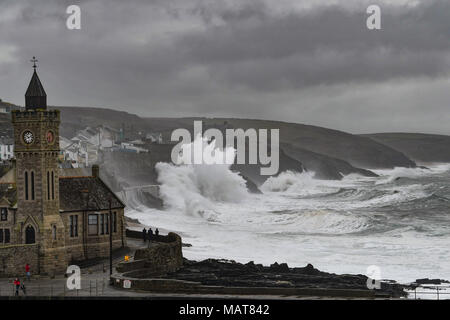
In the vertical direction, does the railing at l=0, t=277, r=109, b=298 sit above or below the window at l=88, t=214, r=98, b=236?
below

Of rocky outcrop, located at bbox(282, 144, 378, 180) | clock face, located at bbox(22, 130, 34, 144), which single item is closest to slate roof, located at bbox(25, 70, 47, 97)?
clock face, located at bbox(22, 130, 34, 144)

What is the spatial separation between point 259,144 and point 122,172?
75425 millimetres

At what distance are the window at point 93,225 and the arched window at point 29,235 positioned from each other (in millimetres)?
3909

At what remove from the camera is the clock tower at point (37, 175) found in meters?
33.4

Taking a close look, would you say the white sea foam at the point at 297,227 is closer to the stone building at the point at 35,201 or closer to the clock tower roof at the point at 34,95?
the stone building at the point at 35,201

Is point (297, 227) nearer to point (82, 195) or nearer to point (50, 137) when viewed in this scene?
point (82, 195)

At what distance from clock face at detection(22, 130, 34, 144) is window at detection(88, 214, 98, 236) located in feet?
17.5

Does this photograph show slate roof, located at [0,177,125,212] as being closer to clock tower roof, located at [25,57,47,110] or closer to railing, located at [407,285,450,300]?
clock tower roof, located at [25,57,47,110]

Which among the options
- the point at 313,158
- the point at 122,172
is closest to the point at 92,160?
the point at 122,172

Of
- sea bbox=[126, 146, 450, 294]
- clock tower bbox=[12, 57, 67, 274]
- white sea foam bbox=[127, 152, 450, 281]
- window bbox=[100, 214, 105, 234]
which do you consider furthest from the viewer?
white sea foam bbox=[127, 152, 450, 281]

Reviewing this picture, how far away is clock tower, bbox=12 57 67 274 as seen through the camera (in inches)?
1315

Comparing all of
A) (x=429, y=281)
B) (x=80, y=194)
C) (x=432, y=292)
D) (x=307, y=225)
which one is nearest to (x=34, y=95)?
(x=80, y=194)

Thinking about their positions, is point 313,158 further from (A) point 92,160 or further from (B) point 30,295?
(B) point 30,295

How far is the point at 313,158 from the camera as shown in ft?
601
